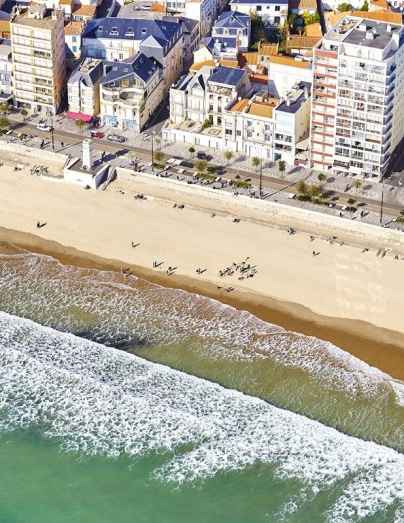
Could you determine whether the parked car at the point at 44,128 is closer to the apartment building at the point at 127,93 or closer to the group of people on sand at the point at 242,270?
the apartment building at the point at 127,93

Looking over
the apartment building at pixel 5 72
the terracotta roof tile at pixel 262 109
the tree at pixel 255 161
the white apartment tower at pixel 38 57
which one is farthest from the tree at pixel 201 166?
the apartment building at pixel 5 72

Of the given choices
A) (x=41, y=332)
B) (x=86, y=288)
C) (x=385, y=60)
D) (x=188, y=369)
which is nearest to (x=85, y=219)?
(x=86, y=288)

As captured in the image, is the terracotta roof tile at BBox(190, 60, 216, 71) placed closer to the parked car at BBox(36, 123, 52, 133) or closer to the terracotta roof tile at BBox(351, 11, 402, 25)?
the terracotta roof tile at BBox(351, 11, 402, 25)

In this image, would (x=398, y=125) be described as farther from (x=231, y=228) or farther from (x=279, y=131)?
(x=231, y=228)

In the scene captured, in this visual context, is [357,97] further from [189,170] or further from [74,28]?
[74,28]

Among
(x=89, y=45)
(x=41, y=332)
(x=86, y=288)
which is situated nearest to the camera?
(x=41, y=332)

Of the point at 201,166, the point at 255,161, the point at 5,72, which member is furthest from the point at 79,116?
the point at 255,161

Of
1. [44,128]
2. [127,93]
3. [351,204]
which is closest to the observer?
[351,204]
